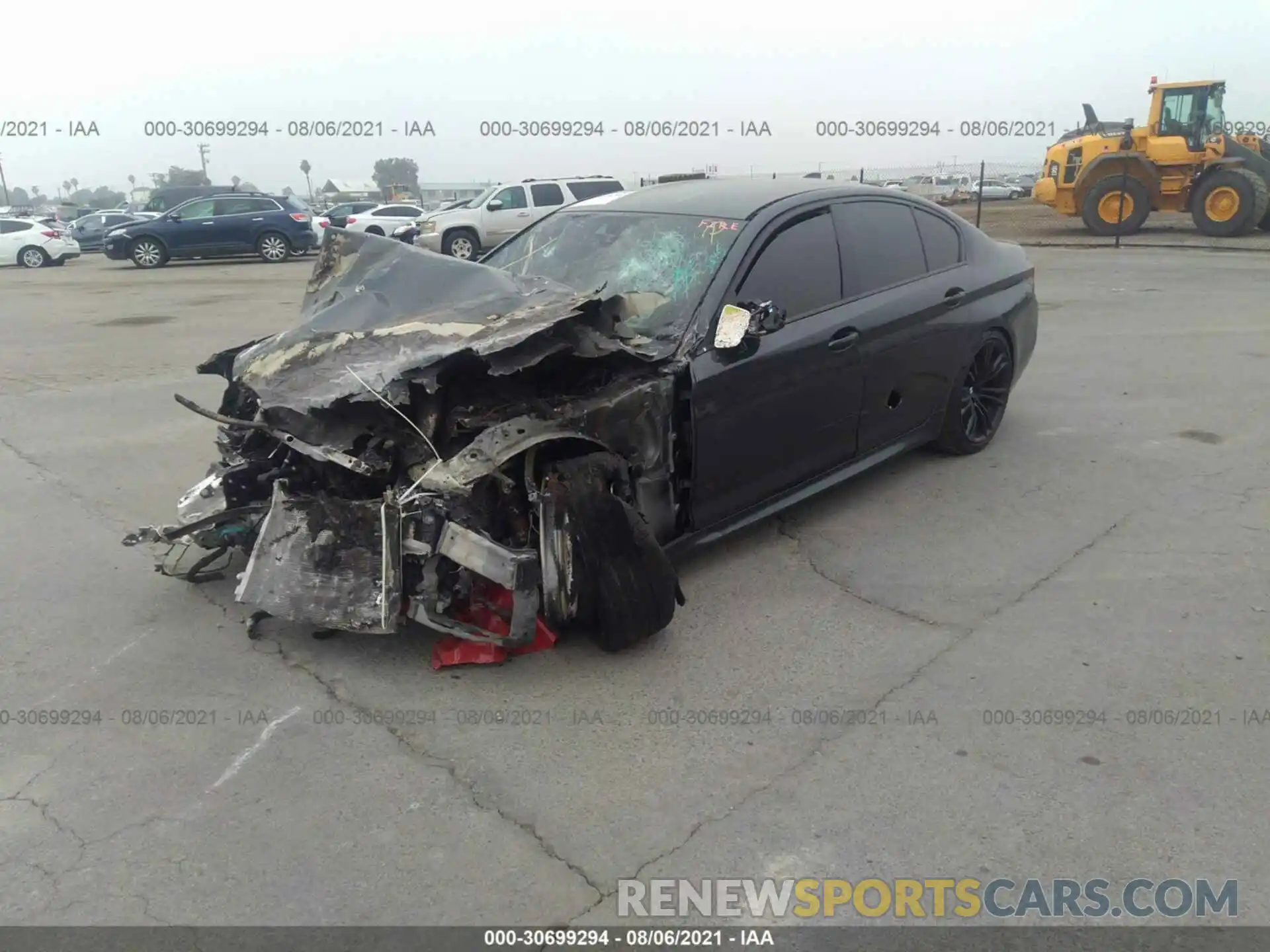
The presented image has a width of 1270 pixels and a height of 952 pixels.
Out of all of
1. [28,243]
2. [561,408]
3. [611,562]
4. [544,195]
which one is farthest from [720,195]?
[28,243]

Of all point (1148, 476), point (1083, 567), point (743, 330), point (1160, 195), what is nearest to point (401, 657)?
point (743, 330)

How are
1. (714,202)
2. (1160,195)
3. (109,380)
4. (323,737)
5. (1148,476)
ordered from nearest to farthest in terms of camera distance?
(323,737)
(714,202)
(1148,476)
(109,380)
(1160,195)

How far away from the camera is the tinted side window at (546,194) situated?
71.0 feet

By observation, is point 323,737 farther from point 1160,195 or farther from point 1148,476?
point 1160,195

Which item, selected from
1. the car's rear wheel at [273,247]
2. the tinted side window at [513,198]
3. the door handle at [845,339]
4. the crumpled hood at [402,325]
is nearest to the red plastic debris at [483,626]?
the crumpled hood at [402,325]

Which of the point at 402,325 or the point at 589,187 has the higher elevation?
the point at 589,187

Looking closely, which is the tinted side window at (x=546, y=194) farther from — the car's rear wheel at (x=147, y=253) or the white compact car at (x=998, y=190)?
the white compact car at (x=998, y=190)

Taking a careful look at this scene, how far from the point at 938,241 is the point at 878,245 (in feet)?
2.10

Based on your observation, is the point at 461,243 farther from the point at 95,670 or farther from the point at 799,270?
the point at 95,670

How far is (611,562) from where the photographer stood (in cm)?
348

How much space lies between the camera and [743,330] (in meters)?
3.88

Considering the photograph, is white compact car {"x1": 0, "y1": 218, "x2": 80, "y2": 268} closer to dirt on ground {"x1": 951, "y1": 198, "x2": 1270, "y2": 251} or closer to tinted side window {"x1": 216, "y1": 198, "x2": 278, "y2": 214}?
tinted side window {"x1": 216, "y1": 198, "x2": 278, "y2": 214}

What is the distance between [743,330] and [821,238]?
1.11 meters
